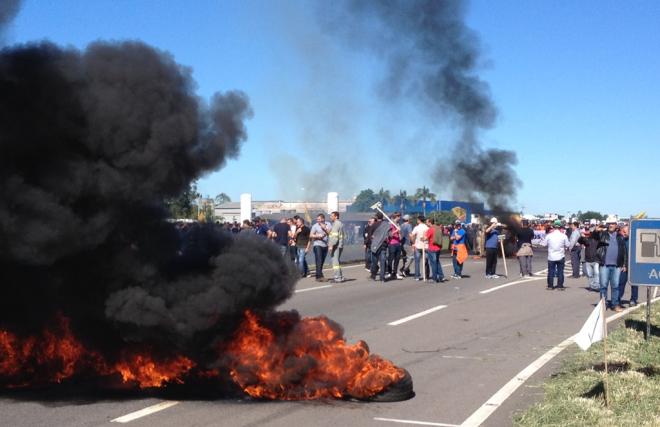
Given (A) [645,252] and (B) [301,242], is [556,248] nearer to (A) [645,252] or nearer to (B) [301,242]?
(B) [301,242]

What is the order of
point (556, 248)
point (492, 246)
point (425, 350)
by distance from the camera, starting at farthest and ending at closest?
point (492, 246) < point (556, 248) < point (425, 350)

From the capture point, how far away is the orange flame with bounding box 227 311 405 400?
6.91 m

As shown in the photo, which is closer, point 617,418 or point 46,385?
point 617,418

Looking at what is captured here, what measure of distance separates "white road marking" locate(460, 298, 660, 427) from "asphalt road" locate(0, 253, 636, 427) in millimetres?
63

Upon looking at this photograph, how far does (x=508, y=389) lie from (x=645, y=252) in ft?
11.2

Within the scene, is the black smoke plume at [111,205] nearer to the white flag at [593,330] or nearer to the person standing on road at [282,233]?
the white flag at [593,330]

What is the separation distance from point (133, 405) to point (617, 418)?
4.12 metres

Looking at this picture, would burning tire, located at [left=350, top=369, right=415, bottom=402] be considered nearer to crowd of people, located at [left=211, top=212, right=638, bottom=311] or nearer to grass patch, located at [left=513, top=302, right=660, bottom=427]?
grass patch, located at [left=513, top=302, right=660, bottom=427]

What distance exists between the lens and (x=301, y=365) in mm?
6891

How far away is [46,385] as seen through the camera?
758 cm

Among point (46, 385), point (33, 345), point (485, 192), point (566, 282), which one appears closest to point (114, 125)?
point (33, 345)

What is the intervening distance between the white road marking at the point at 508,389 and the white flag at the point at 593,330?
2.97 ft

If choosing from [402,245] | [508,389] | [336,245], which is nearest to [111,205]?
[508,389]

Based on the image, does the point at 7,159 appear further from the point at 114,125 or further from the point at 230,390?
the point at 230,390
